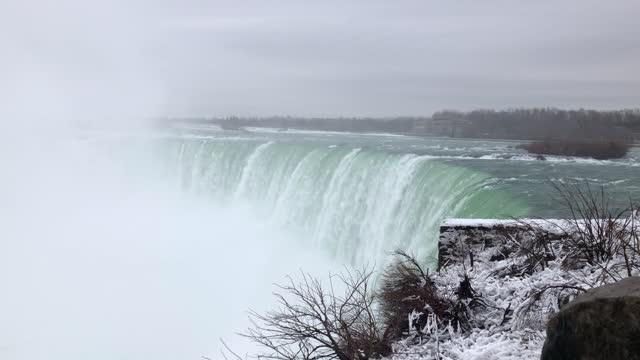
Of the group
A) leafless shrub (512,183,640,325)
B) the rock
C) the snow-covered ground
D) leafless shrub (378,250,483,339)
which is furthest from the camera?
leafless shrub (378,250,483,339)

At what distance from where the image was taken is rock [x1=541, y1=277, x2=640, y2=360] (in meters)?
3.36

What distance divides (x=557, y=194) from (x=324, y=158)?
36.7ft

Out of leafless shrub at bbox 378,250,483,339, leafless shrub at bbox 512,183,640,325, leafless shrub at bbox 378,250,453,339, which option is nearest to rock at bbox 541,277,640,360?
leafless shrub at bbox 512,183,640,325

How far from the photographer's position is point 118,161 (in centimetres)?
3972

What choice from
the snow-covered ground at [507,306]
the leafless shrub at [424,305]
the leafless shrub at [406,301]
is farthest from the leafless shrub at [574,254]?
the leafless shrub at [406,301]

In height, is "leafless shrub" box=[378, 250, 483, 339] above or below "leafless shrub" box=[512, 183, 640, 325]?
below

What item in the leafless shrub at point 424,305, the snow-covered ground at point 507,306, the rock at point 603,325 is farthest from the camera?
the leafless shrub at point 424,305

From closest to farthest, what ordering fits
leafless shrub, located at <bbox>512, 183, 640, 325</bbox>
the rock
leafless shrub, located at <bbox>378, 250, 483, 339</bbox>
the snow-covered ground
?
the rock < the snow-covered ground < leafless shrub, located at <bbox>512, 183, 640, 325</bbox> < leafless shrub, located at <bbox>378, 250, 483, 339</bbox>

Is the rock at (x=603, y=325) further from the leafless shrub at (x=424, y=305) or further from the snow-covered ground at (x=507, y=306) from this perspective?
the leafless shrub at (x=424, y=305)

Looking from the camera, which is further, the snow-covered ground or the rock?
the snow-covered ground

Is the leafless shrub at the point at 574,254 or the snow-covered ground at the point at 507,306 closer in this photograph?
the snow-covered ground at the point at 507,306

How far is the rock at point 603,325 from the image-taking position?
3359mm

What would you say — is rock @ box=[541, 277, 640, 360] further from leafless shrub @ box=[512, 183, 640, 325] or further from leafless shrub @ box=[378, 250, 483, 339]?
leafless shrub @ box=[378, 250, 483, 339]

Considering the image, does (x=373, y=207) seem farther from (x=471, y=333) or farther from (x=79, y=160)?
(x=79, y=160)
